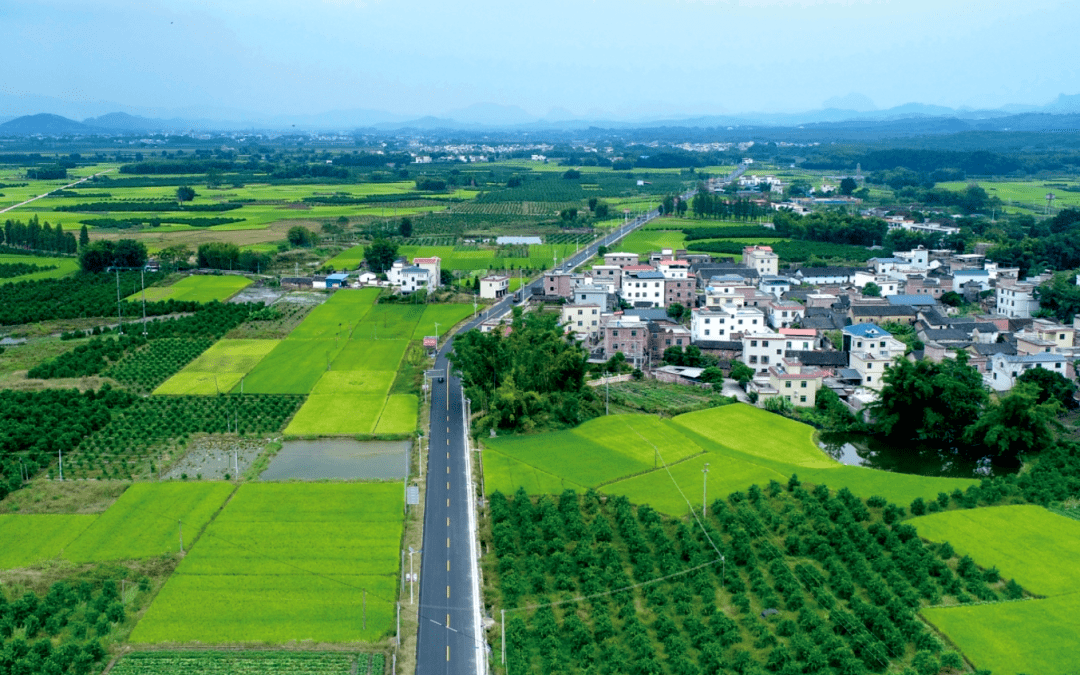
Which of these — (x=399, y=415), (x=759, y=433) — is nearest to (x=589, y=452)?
(x=759, y=433)

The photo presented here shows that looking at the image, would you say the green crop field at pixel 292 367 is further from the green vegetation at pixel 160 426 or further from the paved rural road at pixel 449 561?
the paved rural road at pixel 449 561

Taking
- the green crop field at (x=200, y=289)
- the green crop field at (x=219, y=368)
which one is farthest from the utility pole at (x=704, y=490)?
the green crop field at (x=200, y=289)

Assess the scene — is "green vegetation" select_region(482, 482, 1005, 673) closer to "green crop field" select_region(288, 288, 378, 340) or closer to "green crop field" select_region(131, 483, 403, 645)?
"green crop field" select_region(131, 483, 403, 645)

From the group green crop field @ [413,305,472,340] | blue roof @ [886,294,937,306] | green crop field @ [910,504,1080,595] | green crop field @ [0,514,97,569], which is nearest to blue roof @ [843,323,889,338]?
blue roof @ [886,294,937,306]

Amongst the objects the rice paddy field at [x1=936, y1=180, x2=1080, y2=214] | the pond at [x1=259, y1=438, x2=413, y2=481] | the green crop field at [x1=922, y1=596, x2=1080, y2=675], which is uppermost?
the rice paddy field at [x1=936, y1=180, x2=1080, y2=214]

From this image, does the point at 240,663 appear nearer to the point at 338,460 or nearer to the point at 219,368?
the point at 338,460

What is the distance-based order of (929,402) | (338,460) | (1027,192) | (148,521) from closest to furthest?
(148,521) → (338,460) → (929,402) → (1027,192)
